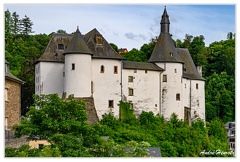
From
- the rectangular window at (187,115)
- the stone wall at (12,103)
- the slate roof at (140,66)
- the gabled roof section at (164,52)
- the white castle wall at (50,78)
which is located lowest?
the rectangular window at (187,115)

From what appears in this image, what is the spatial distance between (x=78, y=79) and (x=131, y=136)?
412cm

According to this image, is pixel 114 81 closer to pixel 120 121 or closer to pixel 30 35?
pixel 120 121

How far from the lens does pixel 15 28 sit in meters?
49.6

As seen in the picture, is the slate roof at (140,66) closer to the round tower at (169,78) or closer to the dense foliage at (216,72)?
the round tower at (169,78)

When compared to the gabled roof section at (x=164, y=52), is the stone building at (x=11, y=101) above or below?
below

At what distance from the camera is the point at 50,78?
121 ft

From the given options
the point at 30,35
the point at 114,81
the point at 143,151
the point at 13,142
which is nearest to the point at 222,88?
the point at 30,35

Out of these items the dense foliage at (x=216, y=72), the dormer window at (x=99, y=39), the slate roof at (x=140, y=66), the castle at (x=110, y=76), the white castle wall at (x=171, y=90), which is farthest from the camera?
the dense foliage at (x=216, y=72)

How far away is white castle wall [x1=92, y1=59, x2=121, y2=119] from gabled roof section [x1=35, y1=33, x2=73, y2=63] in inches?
89.7

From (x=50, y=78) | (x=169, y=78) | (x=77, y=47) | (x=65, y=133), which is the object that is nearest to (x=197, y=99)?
(x=169, y=78)

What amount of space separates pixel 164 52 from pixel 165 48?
361 mm

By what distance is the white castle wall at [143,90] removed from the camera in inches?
1467

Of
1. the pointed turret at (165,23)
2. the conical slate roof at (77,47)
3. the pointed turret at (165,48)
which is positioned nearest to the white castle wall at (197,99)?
the pointed turret at (165,48)

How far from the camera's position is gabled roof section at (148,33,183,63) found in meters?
39.1
